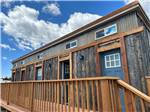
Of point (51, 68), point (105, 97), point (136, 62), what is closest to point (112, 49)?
point (136, 62)

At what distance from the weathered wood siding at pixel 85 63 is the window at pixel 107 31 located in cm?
78

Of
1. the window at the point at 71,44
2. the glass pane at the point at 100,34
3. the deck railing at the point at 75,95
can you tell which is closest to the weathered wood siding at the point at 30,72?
the deck railing at the point at 75,95

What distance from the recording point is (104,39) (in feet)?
18.5

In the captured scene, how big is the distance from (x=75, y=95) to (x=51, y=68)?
6.22 m

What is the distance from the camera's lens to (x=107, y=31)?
228 inches

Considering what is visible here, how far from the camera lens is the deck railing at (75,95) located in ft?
6.17

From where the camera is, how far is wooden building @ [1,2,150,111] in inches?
178

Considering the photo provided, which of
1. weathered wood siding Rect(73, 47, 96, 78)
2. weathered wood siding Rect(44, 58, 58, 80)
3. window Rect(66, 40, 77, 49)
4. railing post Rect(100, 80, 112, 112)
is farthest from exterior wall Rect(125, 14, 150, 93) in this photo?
weathered wood siding Rect(44, 58, 58, 80)

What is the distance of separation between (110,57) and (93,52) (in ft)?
2.97

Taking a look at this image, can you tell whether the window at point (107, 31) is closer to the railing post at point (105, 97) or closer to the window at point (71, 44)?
the window at point (71, 44)

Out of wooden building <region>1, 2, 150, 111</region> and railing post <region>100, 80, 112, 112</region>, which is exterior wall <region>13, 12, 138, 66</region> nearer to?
wooden building <region>1, 2, 150, 111</region>

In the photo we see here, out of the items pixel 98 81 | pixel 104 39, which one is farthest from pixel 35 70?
pixel 98 81

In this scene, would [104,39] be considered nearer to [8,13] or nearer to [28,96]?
[28,96]

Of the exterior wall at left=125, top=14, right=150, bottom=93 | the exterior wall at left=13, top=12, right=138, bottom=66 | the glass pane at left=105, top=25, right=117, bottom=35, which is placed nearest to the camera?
the exterior wall at left=125, top=14, right=150, bottom=93
